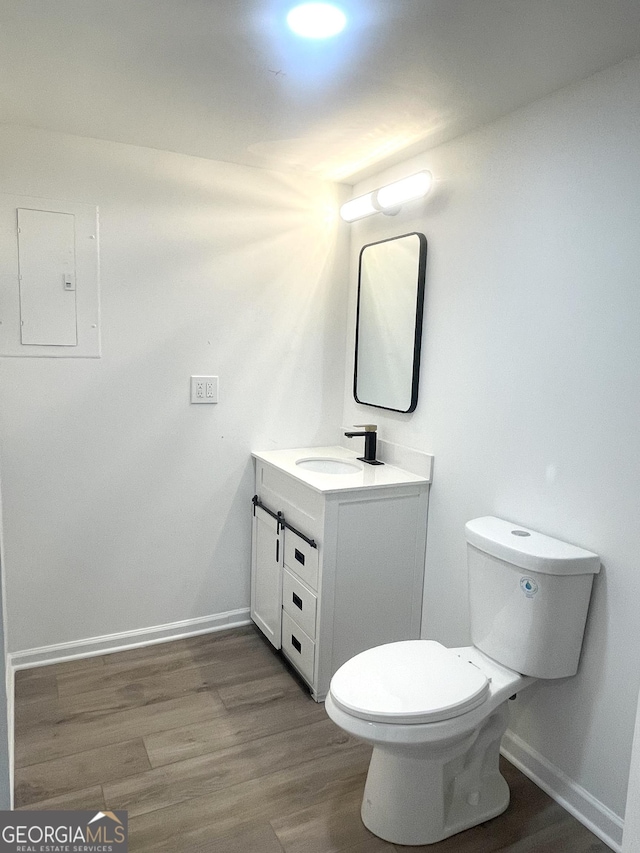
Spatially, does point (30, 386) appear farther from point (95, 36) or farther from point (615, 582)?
point (615, 582)

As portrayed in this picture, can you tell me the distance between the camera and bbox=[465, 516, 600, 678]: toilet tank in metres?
1.62

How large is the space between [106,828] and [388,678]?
839 mm

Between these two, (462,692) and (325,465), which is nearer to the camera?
(462,692)

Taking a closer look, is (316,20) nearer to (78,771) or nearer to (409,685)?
(409,685)

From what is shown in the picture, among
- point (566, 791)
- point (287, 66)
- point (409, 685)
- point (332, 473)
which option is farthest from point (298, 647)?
point (287, 66)

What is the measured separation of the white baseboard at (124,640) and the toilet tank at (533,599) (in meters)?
1.35

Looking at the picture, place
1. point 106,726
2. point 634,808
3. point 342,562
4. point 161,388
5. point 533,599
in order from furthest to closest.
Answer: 1. point 161,388
2. point 342,562
3. point 106,726
4. point 533,599
5. point 634,808

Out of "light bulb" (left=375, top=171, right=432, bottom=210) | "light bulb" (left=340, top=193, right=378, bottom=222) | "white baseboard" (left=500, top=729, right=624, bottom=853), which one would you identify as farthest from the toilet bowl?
"light bulb" (left=340, top=193, right=378, bottom=222)

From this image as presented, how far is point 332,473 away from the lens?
2596mm

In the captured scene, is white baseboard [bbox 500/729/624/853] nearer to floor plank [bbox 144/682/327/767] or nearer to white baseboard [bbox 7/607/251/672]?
floor plank [bbox 144/682/327/767]

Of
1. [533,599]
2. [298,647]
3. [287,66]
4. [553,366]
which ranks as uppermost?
[287,66]

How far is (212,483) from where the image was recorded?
2639 mm

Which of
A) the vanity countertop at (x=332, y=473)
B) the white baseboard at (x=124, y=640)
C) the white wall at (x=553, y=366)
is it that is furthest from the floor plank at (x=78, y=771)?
the white wall at (x=553, y=366)

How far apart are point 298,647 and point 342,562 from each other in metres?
0.45
